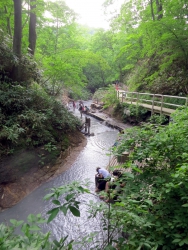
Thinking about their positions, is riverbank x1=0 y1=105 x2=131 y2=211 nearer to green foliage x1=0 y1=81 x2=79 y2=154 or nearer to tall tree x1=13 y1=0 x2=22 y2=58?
green foliage x1=0 y1=81 x2=79 y2=154

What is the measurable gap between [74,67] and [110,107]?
28.4 ft

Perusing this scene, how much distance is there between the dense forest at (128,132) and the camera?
5.93 ft

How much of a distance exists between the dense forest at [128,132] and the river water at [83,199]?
0.42m

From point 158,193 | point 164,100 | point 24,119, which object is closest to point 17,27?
point 24,119

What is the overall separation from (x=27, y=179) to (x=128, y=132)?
193 inches

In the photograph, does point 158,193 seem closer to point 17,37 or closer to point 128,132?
point 128,132

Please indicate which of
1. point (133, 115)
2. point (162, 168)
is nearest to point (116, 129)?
point (133, 115)

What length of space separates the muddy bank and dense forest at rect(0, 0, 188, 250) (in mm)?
591

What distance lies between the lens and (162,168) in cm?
246

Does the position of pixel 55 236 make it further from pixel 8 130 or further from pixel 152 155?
pixel 8 130

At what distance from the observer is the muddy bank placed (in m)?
5.39

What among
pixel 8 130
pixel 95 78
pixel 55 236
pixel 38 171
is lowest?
pixel 55 236

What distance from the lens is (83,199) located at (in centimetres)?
541

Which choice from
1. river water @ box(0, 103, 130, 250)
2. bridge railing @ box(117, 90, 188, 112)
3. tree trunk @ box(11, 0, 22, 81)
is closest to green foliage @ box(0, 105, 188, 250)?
river water @ box(0, 103, 130, 250)
